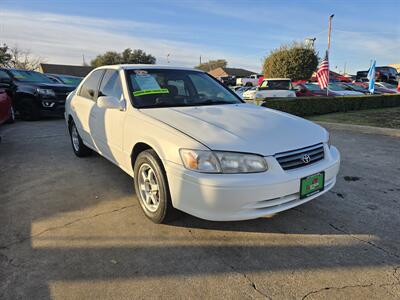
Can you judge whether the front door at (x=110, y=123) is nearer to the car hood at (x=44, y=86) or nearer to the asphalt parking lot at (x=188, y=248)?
the asphalt parking lot at (x=188, y=248)

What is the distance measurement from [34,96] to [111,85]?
6.31 meters

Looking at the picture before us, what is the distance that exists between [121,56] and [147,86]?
62989 millimetres

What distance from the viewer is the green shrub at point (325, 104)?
9852 millimetres

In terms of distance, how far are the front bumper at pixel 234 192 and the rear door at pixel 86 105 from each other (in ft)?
6.99

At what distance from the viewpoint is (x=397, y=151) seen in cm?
569

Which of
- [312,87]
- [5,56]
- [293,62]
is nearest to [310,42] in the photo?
[293,62]

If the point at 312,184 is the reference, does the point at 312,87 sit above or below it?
above

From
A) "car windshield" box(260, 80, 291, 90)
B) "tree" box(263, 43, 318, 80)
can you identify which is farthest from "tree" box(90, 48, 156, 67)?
"car windshield" box(260, 80, 291, 90)

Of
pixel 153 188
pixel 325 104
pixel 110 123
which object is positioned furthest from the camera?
pixel 325 104

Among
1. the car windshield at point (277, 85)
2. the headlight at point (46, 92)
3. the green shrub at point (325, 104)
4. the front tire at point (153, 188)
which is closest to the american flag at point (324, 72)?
the green shrub at point (325, 104)

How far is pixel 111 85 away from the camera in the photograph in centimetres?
386

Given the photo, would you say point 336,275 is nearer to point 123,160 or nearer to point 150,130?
point 150,130

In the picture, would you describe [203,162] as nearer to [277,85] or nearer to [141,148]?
[141,148]

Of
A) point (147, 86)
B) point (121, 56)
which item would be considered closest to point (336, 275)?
point (147, 86)
